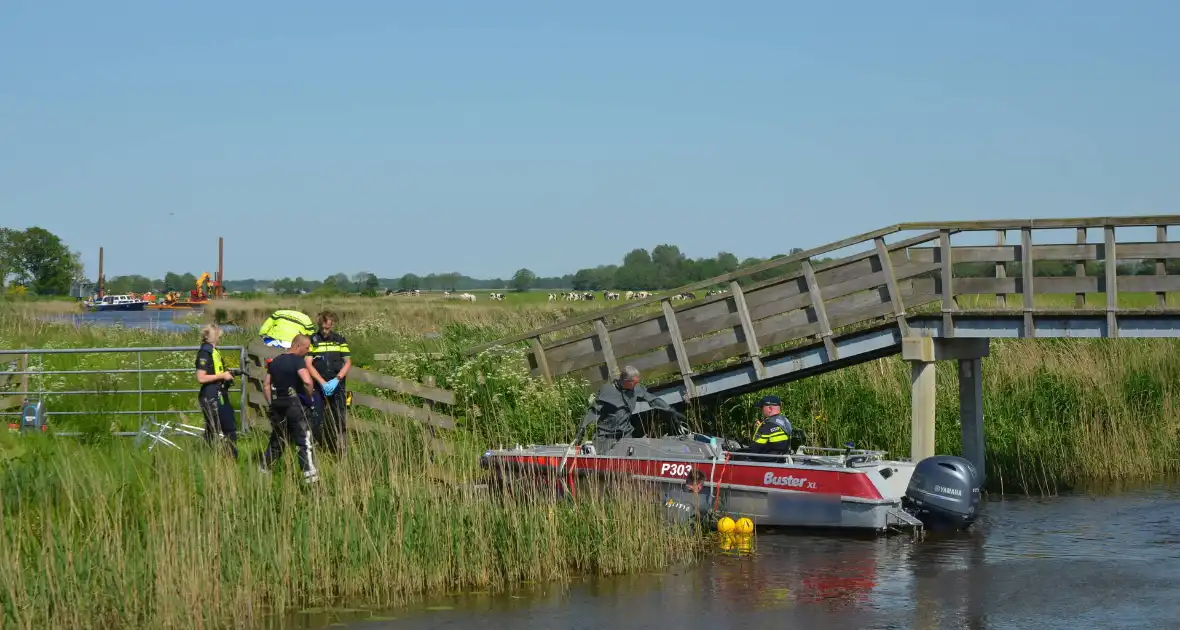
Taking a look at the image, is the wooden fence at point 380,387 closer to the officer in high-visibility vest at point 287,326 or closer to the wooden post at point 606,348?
the officer in high-visibility vest at point 287,326

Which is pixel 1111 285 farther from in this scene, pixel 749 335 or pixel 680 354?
pixel 680 354

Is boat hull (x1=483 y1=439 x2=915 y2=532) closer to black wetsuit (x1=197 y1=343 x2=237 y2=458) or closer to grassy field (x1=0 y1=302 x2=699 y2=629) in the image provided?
grassy field (x1=0 y1=302 x2=699 y2=629)

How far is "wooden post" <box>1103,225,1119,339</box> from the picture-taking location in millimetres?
16969

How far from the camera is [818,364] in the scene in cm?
1848

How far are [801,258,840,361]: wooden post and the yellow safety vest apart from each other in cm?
687

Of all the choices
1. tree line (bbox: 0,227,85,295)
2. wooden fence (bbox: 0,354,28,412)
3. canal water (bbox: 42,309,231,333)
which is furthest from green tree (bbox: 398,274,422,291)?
wooden fence (bbox: 0,354,28,412)

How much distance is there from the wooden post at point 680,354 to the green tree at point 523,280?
3831 inches

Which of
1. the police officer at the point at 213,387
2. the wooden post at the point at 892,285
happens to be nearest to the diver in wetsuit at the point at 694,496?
the wooden post at the point at 892,285

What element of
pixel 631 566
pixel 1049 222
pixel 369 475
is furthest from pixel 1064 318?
pixel 369 475

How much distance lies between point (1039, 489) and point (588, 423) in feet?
23.2

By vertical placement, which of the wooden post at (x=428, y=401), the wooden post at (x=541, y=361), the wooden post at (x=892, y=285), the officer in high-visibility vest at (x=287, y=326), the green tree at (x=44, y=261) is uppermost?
the green tree at (x=44, y=261)

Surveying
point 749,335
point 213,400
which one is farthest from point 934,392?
point 213,400

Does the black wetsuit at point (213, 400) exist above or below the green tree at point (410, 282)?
below

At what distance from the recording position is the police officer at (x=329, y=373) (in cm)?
1675
